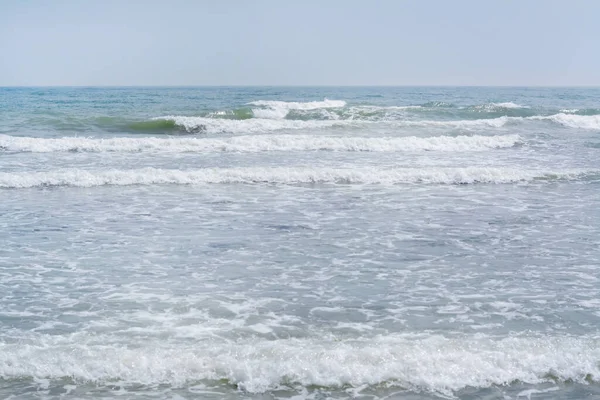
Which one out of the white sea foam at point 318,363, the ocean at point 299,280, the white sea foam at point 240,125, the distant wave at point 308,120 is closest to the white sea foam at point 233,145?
the ocean at point 299,280

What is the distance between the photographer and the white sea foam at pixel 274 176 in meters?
13.7

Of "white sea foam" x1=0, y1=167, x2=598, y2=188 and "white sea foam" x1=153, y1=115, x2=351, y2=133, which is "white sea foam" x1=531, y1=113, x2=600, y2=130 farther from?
"white sea foam" x1=0, y1=167, x2=598, y2=188

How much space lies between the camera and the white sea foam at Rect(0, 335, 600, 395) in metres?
4.70

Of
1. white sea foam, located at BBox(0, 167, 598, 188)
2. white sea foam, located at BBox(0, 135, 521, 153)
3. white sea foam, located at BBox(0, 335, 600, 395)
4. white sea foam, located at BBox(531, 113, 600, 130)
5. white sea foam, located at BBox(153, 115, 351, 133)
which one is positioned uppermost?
white sea foam, located at BBox(531, 113, 600, 130)

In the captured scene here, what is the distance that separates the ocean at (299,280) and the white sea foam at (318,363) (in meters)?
0.02

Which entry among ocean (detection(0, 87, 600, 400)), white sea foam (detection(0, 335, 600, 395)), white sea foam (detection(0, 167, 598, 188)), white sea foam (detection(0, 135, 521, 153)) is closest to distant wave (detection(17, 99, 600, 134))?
white sea foam (detection(0, 135, 521, 153))

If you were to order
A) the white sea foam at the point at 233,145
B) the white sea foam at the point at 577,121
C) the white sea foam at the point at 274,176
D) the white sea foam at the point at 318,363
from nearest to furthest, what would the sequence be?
the white sea foam at the point at 318,363
the white sea foam at the point at 274,176
the white sea foam at the point at 233,145
the white sea foam at the point at 577,121

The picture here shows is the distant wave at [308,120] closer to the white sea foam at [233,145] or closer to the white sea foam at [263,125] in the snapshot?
the white sea foam at [263,125]

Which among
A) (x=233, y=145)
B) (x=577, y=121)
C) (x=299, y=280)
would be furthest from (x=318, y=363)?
(x=577, y=121)

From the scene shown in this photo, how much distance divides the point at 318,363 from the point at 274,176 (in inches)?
374

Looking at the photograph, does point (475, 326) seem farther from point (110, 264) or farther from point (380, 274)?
point (110, 264)

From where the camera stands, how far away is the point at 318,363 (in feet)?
15.9

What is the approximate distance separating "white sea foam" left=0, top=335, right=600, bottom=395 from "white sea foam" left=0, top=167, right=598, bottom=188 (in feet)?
29.0

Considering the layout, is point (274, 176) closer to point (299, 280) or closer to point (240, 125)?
point (299, 280)
